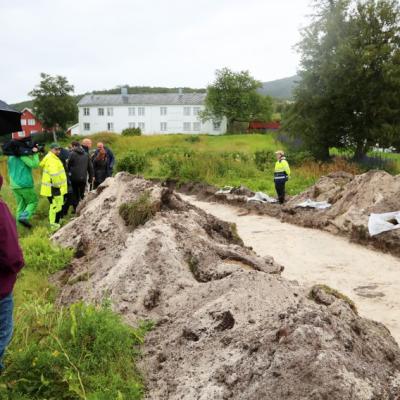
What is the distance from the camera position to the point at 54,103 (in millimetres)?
63906

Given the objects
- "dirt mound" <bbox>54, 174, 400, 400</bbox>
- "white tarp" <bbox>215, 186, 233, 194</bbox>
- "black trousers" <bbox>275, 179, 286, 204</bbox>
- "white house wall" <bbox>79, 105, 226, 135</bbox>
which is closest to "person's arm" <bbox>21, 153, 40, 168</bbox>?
"dirt mound" <bbox>54, 174, 400, 400</bbox>

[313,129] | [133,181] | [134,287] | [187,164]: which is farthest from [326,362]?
[313,129]

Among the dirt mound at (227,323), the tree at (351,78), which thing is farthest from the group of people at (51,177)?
the tree at (351,78)

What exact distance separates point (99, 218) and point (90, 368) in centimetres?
441

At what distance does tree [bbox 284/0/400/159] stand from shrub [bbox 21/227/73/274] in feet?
58.4

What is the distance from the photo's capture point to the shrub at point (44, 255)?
21.5ft

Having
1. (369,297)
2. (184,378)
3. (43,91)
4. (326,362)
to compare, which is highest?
(43,91)

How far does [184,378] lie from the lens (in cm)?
352

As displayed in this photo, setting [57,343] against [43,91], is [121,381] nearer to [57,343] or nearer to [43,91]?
[57,343]

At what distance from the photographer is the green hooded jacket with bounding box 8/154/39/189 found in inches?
353

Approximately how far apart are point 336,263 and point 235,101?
59.8m

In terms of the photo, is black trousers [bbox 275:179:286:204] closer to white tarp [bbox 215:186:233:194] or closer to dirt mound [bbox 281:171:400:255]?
dirt mound [bbox 281:171:400:255]

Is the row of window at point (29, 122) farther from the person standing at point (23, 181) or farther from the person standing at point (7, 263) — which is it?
the person standing at point (7, 263)

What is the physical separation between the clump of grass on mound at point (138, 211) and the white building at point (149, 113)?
6258 cm
